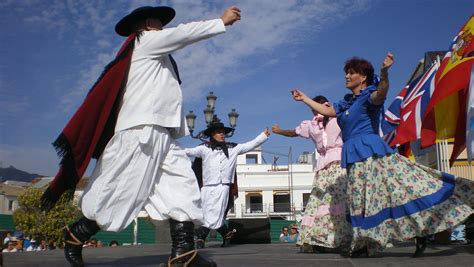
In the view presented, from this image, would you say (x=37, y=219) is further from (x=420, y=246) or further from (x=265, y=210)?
(x=420, y=246)

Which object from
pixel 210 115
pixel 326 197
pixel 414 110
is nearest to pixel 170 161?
pixel 326 197

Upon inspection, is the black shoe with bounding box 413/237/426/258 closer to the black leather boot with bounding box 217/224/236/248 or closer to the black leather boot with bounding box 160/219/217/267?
the black leather boot with bounding box 160/219/217/267

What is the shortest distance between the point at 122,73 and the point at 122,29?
608 mm

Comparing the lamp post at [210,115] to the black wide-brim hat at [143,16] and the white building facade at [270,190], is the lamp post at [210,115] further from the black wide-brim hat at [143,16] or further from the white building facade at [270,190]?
the white building facade at [270,190]

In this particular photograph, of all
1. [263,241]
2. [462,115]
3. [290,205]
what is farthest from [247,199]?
[462,115]

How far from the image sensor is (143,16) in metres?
3.91

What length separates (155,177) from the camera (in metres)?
3.47

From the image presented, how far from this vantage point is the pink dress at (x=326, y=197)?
16.9ft

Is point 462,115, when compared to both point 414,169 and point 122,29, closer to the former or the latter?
point 414,169

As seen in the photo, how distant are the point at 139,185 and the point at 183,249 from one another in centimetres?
56

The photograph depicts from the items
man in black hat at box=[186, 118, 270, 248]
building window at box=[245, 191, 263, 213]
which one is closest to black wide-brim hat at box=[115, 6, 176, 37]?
man in black hat at box=[186, 118, 270, 248]

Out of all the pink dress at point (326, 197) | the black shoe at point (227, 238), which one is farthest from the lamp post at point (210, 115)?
the pink dress at point (326, 197)

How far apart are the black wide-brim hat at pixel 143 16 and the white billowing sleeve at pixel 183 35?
37cm

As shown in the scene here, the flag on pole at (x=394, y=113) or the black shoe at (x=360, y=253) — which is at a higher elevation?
the flag on pole at (x=394, y=113)
